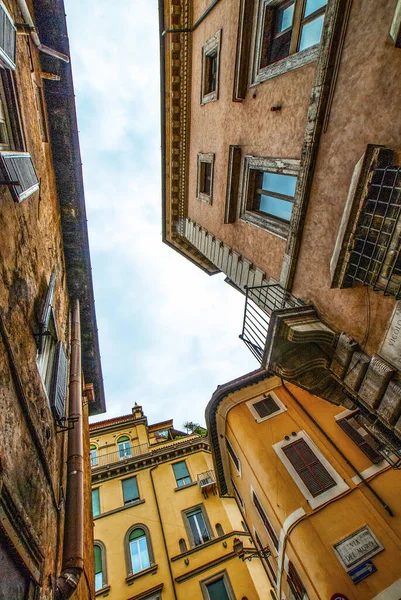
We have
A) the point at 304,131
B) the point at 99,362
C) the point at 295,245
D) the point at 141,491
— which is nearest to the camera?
the point at 304,131

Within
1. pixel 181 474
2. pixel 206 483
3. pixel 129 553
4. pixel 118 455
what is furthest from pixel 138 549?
pixel 118 455

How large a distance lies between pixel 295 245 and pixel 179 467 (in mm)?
17686

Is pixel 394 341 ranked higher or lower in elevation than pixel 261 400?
higher

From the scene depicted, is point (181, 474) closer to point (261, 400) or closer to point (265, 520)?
point (265, 520)

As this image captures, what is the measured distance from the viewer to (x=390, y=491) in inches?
333

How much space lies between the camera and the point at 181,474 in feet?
58.6

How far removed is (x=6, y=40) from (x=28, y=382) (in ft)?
15.9

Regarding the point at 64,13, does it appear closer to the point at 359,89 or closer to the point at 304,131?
the point at 304,131

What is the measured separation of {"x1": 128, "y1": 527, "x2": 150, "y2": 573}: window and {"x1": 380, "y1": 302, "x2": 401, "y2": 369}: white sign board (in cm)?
1683

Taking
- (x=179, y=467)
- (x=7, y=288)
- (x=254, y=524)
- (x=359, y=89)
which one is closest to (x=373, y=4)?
(x=359, y=89)

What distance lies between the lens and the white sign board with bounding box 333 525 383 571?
731cm

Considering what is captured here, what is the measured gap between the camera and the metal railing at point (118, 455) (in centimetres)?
1898

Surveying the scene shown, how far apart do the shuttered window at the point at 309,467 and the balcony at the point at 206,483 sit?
355 inches

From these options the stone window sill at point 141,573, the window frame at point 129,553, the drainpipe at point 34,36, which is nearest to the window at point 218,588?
the stone window sill at point 141,573
